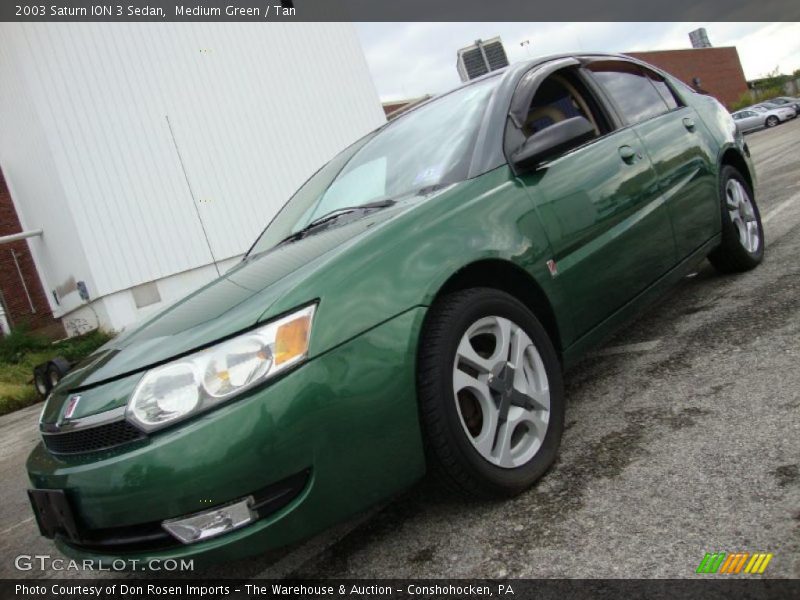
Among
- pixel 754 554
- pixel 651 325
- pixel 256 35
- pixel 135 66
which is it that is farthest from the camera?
pixel 256 35

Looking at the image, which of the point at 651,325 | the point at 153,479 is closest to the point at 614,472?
the point at 153,479

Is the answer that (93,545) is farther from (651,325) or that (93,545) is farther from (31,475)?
(651,325)

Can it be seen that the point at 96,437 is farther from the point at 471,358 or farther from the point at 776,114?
the point at 776,114

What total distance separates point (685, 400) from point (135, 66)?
15.0 m

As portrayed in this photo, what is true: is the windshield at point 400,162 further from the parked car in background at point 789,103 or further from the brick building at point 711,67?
the brick building at point 711,67

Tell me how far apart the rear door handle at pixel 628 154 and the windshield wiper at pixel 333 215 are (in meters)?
1.18

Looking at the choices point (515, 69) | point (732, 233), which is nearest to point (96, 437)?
point (515, 69)

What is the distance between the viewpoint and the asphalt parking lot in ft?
5.28

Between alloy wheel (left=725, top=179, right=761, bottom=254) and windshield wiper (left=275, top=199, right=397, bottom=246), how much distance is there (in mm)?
2359

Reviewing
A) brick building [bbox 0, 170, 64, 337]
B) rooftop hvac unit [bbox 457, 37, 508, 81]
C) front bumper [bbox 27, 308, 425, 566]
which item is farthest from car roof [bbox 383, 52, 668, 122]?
brick building [bbox 0, 170, 64, 337]

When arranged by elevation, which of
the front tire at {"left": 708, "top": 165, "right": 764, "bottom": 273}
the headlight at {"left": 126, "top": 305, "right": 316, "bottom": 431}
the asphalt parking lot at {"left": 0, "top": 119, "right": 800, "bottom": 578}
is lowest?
the asphalt parking lot at {"left": 0, "top": 119, "right": 800, "bottom": 578}

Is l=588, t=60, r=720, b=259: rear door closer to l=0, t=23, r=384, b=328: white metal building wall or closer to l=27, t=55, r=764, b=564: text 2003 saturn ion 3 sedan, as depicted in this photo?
l=27, t=55, r=764, b=564: text 2003 saturn ion 3 sedan

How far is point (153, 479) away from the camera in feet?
5.32

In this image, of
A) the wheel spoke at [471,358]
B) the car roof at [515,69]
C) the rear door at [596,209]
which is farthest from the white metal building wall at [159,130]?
the wheel spoke at [471,358]
